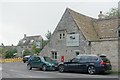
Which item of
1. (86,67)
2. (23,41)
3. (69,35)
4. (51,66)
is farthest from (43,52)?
(23,41)

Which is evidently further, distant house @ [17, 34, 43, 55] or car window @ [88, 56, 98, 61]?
distant house @ [17, 34, 43, 55]

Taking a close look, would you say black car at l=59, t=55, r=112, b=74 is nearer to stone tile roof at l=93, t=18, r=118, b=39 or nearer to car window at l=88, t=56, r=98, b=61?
car window at l=88, t=56, r=98, b=61

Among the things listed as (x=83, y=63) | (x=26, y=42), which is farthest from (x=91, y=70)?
(x=26, y=42)

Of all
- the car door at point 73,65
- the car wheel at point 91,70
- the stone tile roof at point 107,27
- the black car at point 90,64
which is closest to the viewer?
the black car at point 90,64

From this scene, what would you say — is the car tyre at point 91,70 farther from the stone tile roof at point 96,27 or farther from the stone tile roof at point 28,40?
the stone tile roof at point 28,40

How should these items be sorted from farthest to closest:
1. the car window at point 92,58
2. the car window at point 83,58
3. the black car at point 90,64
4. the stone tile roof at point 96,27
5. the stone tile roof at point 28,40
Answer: the stone tile roof at point 28,40 < the stone tile roof at point 96,27 < the car window at point 83,58 < the car window at point 92,58 < the black car at point 90,64

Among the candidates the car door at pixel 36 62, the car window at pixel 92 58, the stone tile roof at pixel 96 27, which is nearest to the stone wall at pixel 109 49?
the stone tile roof at pixel 96 27

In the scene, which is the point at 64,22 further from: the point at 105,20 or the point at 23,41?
the point at 23,41

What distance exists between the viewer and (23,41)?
89688mm

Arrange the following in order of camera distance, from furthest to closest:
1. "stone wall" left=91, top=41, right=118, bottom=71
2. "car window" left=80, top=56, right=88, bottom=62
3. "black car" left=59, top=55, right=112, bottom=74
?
1. "stone wall" left=91, top=41, right=118, bottom=71
2. "car window" left=80, top=56, right=88, bottom=62
3. "black car" left=59, top=55, right=112, bottom=74

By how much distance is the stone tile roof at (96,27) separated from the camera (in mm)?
30375

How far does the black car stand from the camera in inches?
833

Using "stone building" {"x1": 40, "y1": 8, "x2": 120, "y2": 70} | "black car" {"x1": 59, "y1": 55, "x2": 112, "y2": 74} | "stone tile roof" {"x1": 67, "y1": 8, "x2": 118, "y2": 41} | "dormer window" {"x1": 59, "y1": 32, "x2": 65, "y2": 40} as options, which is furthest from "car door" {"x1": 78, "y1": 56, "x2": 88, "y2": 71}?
"dormer window" {"x1": 59, "y1": 32, "x2": 65, "y2": 40}

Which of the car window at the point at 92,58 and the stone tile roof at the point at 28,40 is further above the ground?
the stone tile roof at the point at 28,40
